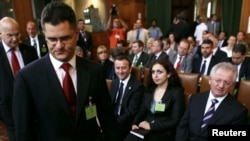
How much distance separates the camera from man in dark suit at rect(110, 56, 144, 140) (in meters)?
2.67

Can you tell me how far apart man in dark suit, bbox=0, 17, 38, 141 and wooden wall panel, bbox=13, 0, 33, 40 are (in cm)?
375

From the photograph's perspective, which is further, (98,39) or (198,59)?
(98,39)

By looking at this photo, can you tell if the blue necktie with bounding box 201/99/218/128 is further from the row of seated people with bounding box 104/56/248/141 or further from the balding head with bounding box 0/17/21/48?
the balding head with bounding box 0/17/21/48

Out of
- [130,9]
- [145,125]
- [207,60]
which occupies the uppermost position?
[130,9]

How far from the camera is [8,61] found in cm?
213

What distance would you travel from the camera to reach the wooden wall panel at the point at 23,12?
5.62 meters

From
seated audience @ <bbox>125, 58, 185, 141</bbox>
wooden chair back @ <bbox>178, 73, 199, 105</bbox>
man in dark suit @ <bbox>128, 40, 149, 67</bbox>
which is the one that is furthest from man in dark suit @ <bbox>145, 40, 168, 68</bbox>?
seated audience @ <bbox>125, 58, 185, 141</bbox>

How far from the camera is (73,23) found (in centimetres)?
108

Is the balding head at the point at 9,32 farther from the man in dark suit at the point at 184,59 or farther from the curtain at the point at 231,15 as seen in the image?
the curtain at the point at 231,15

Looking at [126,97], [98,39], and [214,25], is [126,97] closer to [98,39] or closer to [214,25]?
[98,39]

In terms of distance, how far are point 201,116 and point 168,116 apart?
46cm

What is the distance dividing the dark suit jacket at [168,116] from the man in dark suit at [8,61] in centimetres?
Answer: 131

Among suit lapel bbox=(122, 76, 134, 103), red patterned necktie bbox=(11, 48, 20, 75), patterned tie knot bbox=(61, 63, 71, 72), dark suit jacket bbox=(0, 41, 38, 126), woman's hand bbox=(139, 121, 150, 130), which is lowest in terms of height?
woman's hand bbox=(139, 121, 150, 130)

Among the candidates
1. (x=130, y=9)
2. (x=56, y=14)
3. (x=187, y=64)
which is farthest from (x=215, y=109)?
(x=130, y=9)
